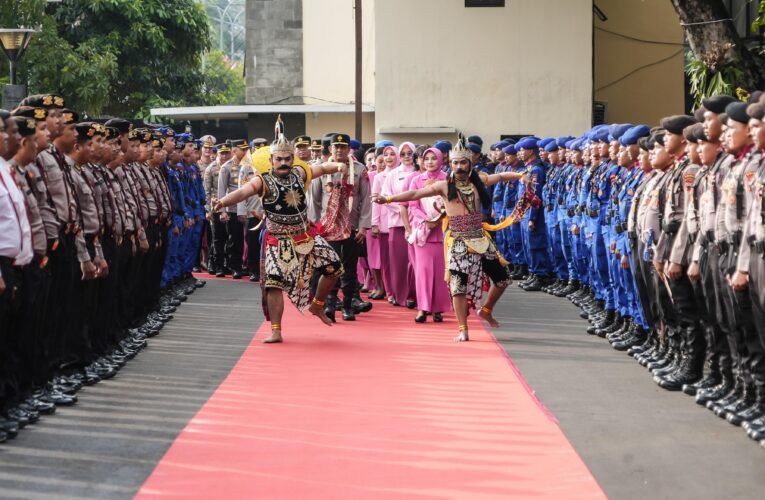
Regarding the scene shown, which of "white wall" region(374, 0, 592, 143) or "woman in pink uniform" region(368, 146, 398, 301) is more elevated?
"white wall" region(374, 0, 592, 143)

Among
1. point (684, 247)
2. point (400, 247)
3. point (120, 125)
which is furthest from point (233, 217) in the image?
point (684, 247)

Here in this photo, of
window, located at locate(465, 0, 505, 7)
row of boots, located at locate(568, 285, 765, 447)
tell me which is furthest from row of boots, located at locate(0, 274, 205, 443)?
window, located at locate(465, 0, 505, 7)

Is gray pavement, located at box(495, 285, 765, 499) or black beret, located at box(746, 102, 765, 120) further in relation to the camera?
black beret, located at box(746, 102, 765, 120)

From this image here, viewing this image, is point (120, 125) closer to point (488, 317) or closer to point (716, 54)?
point (488, 317)

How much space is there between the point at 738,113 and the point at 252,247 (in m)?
12.4

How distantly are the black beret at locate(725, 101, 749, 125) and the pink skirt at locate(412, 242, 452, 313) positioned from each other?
251 inches

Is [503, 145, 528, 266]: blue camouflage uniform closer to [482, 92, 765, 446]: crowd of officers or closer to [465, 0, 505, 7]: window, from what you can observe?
[482, 92, 765, 446]: crowd of officers

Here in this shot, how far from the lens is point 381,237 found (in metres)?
17.2

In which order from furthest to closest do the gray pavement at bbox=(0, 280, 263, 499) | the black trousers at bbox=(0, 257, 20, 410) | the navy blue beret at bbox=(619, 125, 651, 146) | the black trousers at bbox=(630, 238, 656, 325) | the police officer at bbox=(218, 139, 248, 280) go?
the police officer at bbox=(218, 139, 248, 280), the navy blue beret at bbox=(619, 125, 651, 146), the black trousers at bbox=(630, 238, 656, 325), the black trousers at bbox=(0, 257, 20, 410), the gray pavement at bbox=(0, 280, 263, 499)

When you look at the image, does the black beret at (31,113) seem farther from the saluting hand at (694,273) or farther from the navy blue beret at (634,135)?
the navy blue beret at (634,135)

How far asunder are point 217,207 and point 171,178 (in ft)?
16.1

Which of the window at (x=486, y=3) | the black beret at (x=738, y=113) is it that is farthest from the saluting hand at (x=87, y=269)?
the window at (x=486, y=3)

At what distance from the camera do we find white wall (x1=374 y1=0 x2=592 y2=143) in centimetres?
2631

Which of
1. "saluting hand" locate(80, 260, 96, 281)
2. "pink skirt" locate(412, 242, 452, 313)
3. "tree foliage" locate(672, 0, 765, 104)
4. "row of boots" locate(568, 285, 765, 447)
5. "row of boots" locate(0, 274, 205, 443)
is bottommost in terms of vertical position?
"row of boots" locate(0, 274, 205, 443)
